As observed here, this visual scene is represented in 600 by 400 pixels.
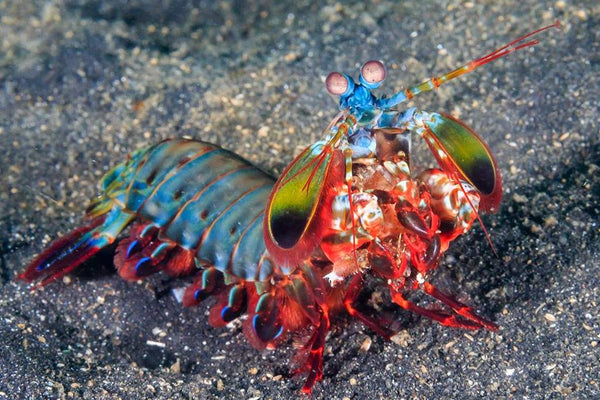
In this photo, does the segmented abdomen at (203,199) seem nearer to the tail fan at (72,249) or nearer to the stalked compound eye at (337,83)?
the tail fan at (72,249)

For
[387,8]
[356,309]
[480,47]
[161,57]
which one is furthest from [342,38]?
[356,309]

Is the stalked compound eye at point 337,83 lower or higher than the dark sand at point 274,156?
higher

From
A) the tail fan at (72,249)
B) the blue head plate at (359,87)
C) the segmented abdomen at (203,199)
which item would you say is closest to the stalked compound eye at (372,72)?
the blue head plate at (359,87)

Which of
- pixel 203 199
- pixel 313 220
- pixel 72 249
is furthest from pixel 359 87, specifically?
pixel 72 249

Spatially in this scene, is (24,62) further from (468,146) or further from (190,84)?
(468,146)

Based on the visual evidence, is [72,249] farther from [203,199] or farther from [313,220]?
[313,220]

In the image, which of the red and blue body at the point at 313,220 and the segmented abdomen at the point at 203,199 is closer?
the red and blue body at the point at 313,220
